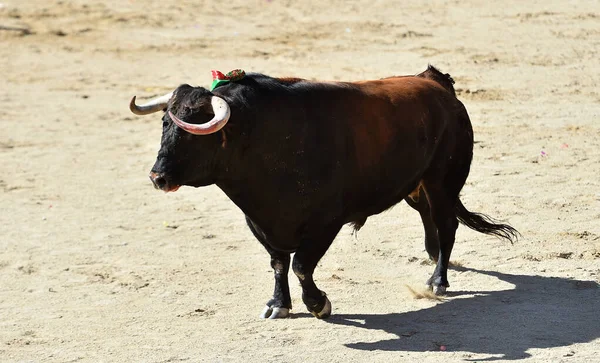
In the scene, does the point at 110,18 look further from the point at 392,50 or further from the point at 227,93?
the point at 227,93

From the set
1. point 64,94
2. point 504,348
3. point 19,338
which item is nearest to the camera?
point 504,348

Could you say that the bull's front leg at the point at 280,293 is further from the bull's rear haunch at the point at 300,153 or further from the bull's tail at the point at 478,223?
the bull's tail at the point at 478,223

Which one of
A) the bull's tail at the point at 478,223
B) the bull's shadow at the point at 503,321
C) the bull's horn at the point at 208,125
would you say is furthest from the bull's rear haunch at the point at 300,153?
the bull's tail at the point at 478,223

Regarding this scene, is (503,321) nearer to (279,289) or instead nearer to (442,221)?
(442,221)

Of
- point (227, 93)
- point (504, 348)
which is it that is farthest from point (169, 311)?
point (504, 348)

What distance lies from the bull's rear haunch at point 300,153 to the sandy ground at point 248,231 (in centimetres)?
56

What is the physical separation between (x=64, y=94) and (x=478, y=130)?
5.82 m

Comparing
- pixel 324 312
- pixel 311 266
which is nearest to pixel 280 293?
pixel 324 312

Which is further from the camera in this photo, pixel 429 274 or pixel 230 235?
pixel 230 235

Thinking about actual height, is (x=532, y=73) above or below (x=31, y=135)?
above

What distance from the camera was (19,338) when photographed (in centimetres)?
707

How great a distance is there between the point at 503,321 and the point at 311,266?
48.8 inches

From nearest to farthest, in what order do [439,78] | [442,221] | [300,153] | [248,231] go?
1. [300,153]
2. [442,221]
3. [439,78]
4. [248,231]

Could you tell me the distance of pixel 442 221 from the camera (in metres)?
7.59
